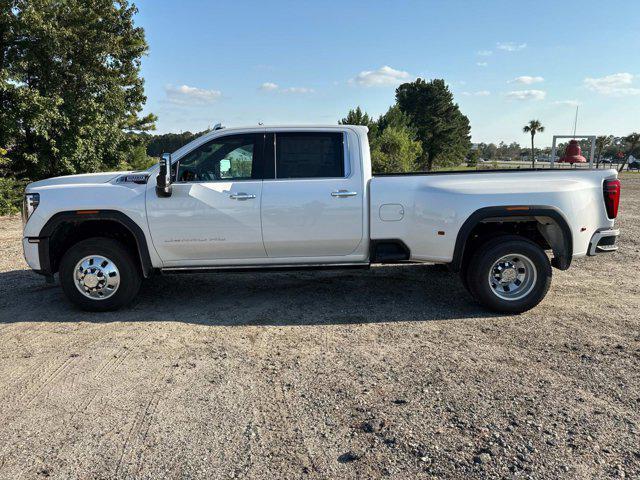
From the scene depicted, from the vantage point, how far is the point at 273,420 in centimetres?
314

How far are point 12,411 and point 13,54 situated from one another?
16846 millimetres

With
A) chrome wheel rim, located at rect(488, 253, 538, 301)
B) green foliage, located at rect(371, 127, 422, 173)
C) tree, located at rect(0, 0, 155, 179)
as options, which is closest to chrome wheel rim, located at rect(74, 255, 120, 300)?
chrome wheel rim, located at rect(488, 253, 538, 301)

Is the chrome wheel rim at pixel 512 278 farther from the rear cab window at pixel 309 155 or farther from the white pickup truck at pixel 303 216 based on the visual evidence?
the rear cab window at pixel 309 155

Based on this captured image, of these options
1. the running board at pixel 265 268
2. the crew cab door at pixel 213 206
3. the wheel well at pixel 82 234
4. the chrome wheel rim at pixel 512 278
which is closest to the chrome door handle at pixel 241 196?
the crew cab door at pixel 213 206

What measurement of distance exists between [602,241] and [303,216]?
3310 millimetres

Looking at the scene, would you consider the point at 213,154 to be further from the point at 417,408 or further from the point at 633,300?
the point at 633,300

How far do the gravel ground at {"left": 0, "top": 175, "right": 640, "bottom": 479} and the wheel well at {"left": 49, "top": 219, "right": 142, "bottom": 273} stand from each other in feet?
2.16

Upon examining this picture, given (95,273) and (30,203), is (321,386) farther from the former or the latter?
(30,203)

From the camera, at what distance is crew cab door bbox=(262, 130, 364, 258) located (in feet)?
16.7

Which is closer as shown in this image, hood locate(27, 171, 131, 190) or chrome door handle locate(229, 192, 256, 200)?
chrome door handle locate(229, 192, 256, 200)

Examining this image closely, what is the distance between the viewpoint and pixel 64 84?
17812 mm

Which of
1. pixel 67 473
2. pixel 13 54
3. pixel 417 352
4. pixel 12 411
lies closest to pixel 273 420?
pixel 67 473

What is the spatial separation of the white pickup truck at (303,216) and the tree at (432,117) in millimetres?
Answer: 62902

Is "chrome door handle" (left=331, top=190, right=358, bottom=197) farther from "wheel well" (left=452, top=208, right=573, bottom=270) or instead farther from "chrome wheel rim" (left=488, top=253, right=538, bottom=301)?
"chrome wheel rim" (left=488, top=253, right=538, bottom=301)
